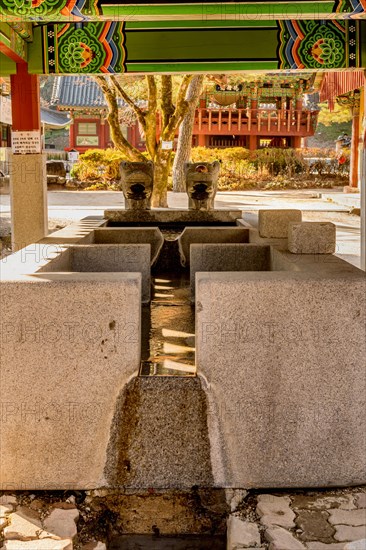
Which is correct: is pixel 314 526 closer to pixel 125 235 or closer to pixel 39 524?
pixel 39 524

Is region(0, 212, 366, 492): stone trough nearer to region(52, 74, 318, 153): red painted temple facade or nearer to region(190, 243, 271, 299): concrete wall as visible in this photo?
region(190, 243, 271, 299): concrete wall

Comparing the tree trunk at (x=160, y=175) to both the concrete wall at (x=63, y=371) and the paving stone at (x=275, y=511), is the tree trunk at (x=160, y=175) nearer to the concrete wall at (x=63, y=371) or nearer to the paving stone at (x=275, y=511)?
the concrete wall at (x=63, y=371)

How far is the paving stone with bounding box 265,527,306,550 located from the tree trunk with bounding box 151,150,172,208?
12.1 metres

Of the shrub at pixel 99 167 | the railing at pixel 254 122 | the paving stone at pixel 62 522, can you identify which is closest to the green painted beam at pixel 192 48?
the paving stone at pixel 62 522

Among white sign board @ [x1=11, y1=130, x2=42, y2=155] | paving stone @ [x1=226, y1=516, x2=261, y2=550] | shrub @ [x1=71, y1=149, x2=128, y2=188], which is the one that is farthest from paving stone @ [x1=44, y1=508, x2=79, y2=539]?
shrub @ [x1=71, y1=149, x2=128, y2=188]

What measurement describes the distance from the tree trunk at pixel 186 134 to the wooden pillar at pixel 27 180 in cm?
754

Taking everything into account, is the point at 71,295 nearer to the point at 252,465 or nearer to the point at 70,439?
the point at 70,439

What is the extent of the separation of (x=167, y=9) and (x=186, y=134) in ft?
40.7

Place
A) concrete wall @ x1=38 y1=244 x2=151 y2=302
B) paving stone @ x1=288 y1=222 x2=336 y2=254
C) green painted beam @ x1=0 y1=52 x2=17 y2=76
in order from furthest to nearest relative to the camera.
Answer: green painted beam @ x1=0 y1=52 x2=17 y2=76, concrete wall @ x1=38 y1=244 x2=151 y2=302, paving stone @ x1=288 y1=222 x2=336 y2=254

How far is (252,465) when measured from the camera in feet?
11.8

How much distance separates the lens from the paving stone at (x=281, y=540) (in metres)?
3.08

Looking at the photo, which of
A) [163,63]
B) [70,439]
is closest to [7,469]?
[70,439]

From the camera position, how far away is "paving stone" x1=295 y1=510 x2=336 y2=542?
10.3 feet

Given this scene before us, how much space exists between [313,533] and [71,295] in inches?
59.4
